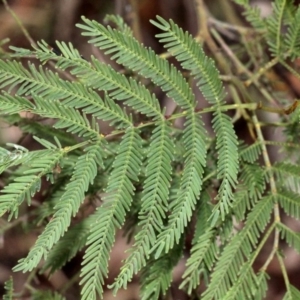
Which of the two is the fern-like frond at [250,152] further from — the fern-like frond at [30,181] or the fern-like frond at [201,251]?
the fern-like frond at [30,181]

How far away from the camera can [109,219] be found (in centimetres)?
62

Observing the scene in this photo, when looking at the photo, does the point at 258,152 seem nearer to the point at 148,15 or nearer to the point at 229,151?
the point at 229,151

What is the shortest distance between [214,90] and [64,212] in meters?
0.28

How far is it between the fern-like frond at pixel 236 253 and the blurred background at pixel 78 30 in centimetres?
77

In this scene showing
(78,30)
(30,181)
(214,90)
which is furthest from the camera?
(78,30)

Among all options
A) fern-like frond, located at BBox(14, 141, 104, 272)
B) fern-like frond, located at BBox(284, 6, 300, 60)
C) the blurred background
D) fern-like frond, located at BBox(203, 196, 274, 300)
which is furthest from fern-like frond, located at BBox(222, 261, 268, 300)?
→ the blurred background

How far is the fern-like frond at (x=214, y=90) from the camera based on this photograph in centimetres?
64

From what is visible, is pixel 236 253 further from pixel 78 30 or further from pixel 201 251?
pixel 78 30

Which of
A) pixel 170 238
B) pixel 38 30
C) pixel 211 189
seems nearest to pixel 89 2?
pixel 38 30

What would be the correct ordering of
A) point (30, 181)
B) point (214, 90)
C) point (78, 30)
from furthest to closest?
point (78, 30) → point (214, 90) → point (30, 181)

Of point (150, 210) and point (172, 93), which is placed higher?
point (172, 93)

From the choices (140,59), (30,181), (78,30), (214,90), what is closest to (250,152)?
(214,90)

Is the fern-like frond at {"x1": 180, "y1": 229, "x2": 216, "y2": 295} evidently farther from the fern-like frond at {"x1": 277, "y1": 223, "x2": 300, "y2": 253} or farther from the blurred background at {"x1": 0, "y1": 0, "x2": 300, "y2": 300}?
the blurred background at {"x1": 0, "y1": 0, "x2": 300, "y2": 300}

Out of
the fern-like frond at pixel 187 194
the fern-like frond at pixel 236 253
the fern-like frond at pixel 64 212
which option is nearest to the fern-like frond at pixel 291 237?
the fern-like frond at pixel 236 253
